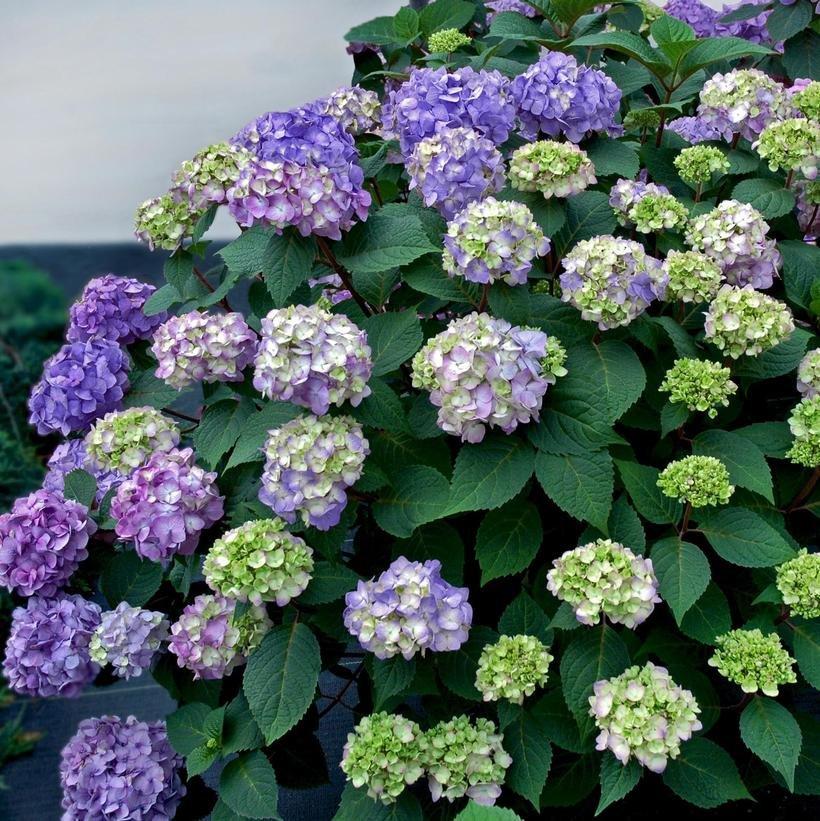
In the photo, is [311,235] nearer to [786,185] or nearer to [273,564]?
[273,564]

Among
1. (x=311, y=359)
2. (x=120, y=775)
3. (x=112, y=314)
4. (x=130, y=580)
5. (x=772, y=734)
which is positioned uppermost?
(x=311, y=359)

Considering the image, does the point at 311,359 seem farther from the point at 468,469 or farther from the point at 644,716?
the point at 644,716

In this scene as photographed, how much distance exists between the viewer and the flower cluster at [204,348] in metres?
1.40

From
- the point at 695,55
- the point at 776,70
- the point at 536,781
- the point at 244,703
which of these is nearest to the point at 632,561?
the point at 536,781

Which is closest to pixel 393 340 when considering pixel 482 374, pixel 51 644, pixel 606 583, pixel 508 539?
pixel 482 374

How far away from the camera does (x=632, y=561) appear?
1237 millimetres

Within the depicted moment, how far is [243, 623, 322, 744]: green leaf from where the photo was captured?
128cm

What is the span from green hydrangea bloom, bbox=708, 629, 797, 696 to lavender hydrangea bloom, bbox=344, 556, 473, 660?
0.30 m

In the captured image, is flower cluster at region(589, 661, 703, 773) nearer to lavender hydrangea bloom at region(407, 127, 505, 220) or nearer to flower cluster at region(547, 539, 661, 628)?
flower cluster at region(547, 539, 661, 628)

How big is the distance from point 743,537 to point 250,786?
2.17 feet

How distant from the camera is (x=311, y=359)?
1221mm

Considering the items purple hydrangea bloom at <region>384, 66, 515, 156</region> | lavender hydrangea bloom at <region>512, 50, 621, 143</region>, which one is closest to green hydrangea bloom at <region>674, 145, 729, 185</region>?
lavender hydrangea bloom at <region>512, 50, 621, 143</region>

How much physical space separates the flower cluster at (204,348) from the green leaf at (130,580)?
0.87ft

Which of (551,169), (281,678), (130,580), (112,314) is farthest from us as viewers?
(112,314)
